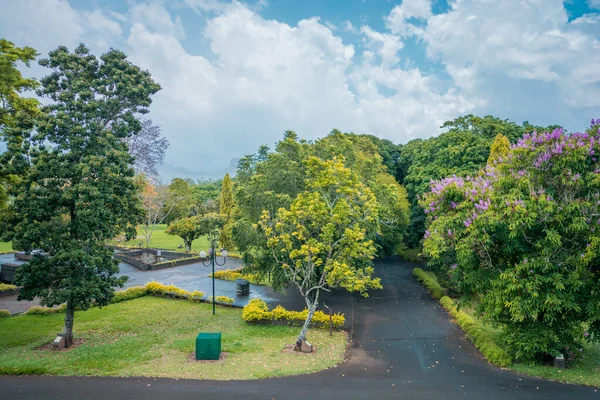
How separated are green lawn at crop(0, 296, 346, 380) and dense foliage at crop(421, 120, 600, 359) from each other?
221 inches

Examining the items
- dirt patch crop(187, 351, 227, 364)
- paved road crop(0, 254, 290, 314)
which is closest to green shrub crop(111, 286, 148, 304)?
paved road crop(0, 254, 290, 314)

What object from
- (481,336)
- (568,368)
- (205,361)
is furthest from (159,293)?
(568,368)

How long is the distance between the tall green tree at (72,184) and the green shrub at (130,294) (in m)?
6.96

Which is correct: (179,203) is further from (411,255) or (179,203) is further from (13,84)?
(13,84)

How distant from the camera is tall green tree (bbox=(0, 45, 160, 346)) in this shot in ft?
42.9

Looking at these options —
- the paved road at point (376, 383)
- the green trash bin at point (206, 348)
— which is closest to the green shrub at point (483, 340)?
the paved road at point (376, 383)

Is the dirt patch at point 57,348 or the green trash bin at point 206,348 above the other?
the green trash bin at point 206,348

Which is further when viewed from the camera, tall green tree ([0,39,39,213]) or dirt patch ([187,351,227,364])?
tall green tree ([0,39,39,213])

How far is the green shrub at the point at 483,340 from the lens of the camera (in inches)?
497

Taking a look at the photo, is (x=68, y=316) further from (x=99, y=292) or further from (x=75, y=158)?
(x=75, y=158)

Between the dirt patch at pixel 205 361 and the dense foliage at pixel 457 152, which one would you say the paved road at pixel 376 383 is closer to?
the dirt patch at pixel 205 361

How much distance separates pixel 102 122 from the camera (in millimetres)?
14594

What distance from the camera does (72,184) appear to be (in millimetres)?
13391

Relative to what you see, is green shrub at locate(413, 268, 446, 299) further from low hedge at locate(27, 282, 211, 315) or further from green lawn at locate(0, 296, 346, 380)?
low hedge at locate(27, 282, 211, 315)
